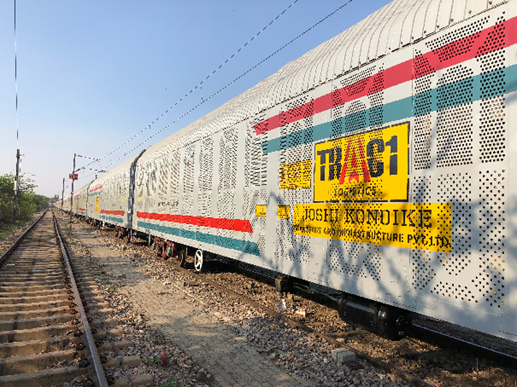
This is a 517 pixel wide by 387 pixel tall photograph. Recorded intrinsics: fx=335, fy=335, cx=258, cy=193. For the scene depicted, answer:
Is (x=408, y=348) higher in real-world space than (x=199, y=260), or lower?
lower

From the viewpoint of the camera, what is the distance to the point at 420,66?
3527 millimetres

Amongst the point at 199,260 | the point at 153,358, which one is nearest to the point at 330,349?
the point at 153,358

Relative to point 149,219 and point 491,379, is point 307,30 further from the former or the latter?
point 149,219

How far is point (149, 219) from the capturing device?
12.9m

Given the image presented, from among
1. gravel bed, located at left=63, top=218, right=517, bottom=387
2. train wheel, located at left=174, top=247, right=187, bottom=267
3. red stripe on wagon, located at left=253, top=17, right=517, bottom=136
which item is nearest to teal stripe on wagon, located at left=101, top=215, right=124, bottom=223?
train wheel, located at left=174, top=247, right=187, bottom=267

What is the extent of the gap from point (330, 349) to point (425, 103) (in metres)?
3.43

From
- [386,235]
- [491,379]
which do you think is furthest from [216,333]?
[491,379]

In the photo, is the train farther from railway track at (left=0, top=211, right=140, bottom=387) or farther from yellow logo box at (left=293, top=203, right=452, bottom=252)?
railway track at (left=0, top=211, right=140, bottom=387)

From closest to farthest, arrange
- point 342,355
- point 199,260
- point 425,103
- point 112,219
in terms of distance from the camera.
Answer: point 425,103 < point 342,355 < point 199,260 < point 112,219

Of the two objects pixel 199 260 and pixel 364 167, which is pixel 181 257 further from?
pixel 364 167

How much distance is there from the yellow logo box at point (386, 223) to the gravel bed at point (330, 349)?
161 centimetres

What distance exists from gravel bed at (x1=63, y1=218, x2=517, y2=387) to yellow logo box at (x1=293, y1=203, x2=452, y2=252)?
1611 millimetres

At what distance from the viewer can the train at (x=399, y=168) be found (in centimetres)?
288

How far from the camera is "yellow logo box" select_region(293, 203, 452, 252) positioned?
3.23 m
